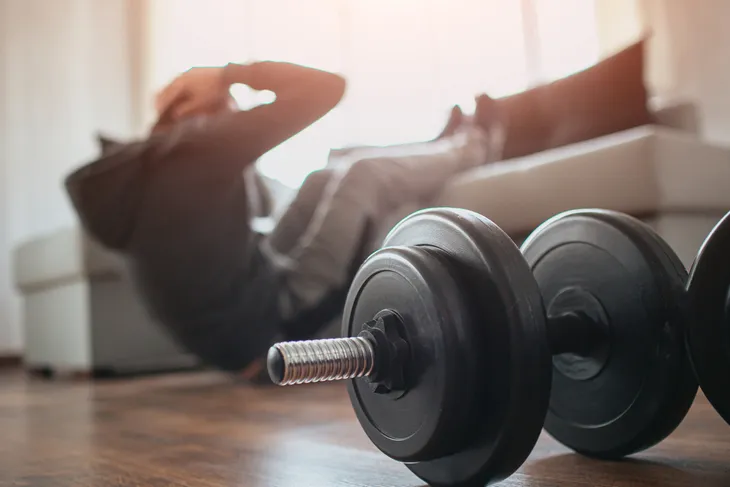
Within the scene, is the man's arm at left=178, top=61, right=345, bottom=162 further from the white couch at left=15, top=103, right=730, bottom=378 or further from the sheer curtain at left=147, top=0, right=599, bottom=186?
the sheer curtain at left=147, top=0, right=599, bottom=186

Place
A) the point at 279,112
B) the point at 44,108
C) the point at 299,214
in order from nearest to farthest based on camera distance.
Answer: the point at 279,112 → the point at 299,214 → the point at 44,108

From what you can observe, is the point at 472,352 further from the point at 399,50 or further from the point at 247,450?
the point at 399,50

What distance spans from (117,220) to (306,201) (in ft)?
1.65

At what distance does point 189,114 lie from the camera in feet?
4.55

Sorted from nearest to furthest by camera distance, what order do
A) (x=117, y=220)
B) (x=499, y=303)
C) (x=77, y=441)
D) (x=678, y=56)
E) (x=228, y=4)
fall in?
(x=499, y=303) < (x=77, y=441) < (x=117, y=220) < (x=678, y=56) < (x=228, y=4)

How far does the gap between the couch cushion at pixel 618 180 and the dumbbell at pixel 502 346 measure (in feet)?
2.46

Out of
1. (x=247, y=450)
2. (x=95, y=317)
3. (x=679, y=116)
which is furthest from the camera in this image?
(x=95, y=317)

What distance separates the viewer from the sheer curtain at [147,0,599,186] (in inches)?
104

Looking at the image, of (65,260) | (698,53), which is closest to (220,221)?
(65,260)

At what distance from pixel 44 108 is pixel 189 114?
2.42m

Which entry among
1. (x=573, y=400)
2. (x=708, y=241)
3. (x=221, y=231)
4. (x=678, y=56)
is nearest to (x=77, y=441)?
(x=221, y=231)

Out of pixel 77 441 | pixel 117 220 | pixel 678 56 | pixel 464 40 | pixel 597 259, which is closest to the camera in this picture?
pixel 597 259

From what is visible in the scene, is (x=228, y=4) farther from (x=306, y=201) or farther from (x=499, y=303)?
(x=499, y=303)

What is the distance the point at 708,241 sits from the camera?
50 cm
